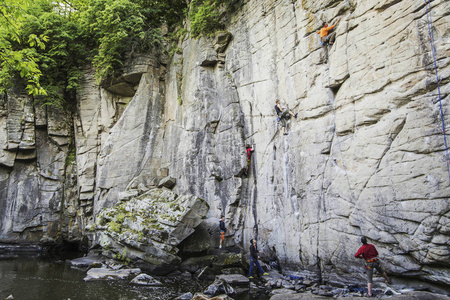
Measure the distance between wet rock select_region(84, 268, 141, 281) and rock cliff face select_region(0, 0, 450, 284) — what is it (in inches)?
221

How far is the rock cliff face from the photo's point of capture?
9.71m

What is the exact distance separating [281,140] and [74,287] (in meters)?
10.6

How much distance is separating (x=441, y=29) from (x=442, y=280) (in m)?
7.50

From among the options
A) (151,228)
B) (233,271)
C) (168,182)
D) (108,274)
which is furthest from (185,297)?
(168,182)

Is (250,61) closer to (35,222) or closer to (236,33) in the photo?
(236,33)

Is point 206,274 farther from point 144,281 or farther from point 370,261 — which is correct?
point 370,261

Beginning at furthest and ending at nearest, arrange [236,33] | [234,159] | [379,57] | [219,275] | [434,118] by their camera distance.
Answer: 1. [236,33]
2. [234,159]
3. [219,275]
4. [379,57]
5. [434,118]

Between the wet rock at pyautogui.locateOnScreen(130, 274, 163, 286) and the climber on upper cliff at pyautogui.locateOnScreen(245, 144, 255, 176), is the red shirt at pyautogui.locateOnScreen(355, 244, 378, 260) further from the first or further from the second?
the climber on upper cliff at pyautogui.locateOnScreen(245, 144, 255, 176)

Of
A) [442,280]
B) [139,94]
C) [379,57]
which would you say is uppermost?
[139,94]

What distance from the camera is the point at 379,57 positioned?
36.1 feet

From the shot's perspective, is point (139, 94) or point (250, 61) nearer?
point (250, 61)

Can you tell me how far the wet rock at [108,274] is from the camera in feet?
41.0

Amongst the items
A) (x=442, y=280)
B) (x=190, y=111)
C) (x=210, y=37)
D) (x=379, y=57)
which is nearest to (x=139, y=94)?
(x=190, y=111)

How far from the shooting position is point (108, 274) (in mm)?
12836
